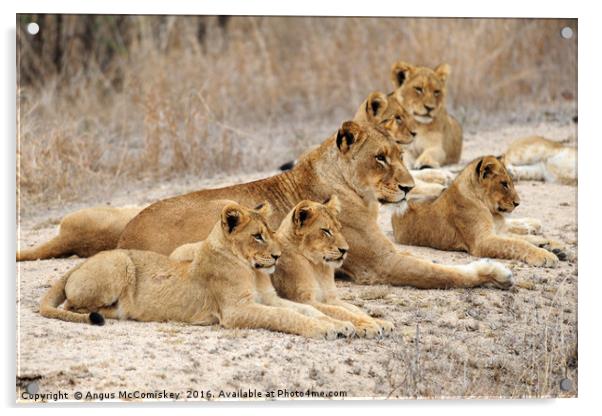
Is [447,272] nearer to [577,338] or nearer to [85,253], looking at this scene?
[577,338]

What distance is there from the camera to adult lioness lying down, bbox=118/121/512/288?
20.5 ft

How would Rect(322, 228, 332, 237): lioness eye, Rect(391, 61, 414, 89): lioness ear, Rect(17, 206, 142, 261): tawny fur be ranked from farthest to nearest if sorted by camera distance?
Rect(391, 61, 414, 89): lioness ear → Rect(17, 206, 142, 261): tawny fur → Rect(322, 228, 332, 237): lioness eye

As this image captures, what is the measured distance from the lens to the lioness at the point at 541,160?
7922mm

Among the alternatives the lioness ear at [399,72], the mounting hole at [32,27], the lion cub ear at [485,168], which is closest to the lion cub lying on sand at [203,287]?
the mounting hole at [32,27]

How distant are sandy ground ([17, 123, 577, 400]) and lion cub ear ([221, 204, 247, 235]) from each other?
1.44ft

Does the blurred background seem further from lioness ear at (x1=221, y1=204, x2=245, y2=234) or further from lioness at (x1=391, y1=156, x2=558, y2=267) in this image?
lioness ear at (x1=221, y1=204, x2=245, y2=234)

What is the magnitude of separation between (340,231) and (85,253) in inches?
57.0

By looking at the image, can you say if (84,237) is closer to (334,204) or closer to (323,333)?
(334,204)

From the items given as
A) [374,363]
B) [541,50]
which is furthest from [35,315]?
[541,50]

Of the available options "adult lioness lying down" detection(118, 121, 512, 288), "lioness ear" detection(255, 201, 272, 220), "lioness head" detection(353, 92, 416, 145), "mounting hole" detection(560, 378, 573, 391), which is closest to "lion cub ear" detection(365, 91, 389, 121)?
"lioness head" detection(353, 92, 416, 145)

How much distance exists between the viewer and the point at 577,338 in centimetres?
600

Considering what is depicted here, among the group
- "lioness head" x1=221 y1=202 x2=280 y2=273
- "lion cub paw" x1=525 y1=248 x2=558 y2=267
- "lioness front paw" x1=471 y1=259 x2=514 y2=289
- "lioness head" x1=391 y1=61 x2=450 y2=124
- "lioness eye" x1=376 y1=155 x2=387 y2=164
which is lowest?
"lioness front paw" x1=471 y1=259 x2=514 y2=289

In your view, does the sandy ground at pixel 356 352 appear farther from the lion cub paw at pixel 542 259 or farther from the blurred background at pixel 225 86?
the blurred background at pixel 225 86

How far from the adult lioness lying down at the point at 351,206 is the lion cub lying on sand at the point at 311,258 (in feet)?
1.61
